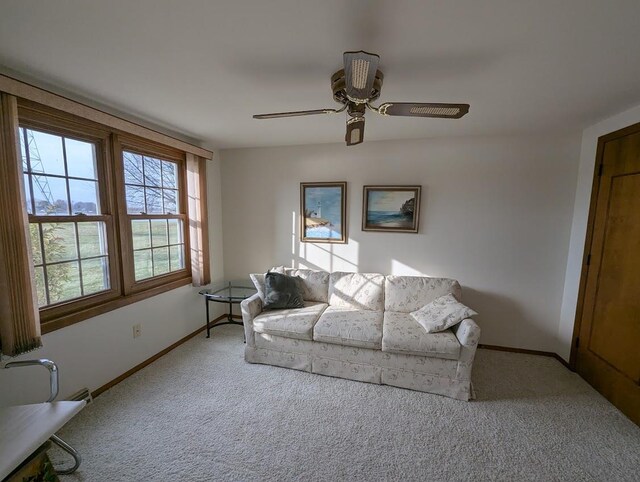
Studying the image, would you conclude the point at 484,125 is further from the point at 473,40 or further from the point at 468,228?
the point at 473,40

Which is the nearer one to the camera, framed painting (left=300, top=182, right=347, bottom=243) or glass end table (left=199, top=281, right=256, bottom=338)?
glass end table (left=199, top=281, right=256, bottom=338)

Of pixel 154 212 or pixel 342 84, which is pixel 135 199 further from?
pixel 342 84

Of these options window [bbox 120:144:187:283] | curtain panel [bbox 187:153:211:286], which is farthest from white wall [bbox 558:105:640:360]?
window [bbox 120:144:187:283]

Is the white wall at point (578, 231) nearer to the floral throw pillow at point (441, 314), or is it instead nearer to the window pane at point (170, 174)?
the floral throw pillow at point (441, 314)

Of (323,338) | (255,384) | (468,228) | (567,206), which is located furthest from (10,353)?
(567,206)

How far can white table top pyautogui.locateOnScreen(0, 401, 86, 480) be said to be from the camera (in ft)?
3.77

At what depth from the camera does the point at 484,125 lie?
8.00 ft

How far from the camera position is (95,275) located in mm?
2207

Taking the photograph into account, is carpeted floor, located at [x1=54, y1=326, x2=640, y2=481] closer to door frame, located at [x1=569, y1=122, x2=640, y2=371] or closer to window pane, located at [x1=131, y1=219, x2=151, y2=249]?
door frame, located at [x1=569, y1=122, x2=640, y2=371]

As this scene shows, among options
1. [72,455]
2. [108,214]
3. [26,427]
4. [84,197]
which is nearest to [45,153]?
[84,197]

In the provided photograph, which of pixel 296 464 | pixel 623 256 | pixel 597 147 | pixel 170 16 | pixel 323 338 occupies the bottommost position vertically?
pixel 296 464

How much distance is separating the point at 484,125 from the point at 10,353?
3.88m

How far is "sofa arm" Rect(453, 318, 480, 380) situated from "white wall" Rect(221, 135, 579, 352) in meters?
0.97

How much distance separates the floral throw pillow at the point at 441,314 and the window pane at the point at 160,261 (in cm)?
266
